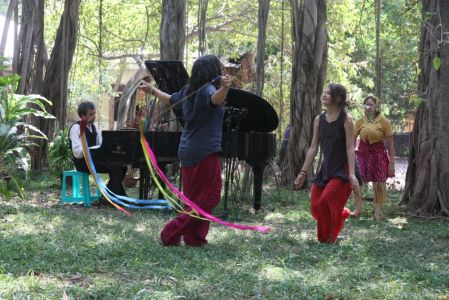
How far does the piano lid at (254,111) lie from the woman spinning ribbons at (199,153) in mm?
1970

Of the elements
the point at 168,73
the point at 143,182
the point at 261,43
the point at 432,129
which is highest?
the point at 261,43

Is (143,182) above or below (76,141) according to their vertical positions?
below

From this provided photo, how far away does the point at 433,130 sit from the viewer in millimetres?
Answer: 7816

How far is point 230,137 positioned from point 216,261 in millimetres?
2816

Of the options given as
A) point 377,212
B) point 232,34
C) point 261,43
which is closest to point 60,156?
point 261,43

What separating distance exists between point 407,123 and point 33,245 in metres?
14.6

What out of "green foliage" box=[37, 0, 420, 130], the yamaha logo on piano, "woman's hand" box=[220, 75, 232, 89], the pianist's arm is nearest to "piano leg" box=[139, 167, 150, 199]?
the yamaha logo on piano

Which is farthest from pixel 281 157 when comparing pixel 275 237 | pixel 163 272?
pixel 163 272

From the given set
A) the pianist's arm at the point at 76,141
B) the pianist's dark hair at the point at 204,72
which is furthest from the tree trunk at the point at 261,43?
the pianist's dark hair at the point at 204,72

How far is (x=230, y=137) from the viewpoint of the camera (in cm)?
757

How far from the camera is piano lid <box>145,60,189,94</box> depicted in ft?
24.5

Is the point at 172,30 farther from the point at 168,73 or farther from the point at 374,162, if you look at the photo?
the point at 374,162

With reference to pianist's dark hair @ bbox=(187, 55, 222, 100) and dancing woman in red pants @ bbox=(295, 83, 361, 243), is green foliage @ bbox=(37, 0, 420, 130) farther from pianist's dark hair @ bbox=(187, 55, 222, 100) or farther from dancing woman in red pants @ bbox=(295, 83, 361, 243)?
pianist's dark hair @ bbox=(187, 55, 222, 100)

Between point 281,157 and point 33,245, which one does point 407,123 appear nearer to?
point 281,157
